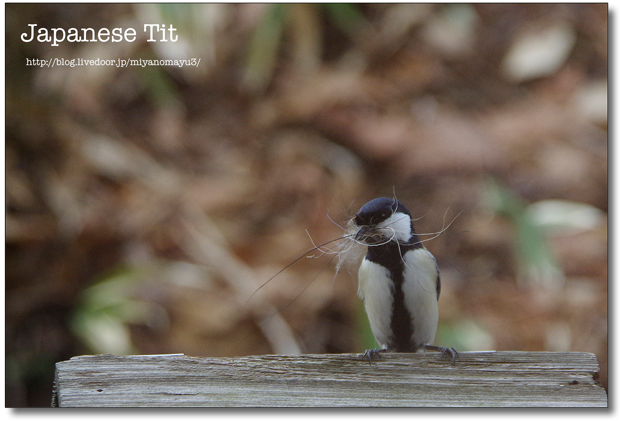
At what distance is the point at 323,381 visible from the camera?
692mm

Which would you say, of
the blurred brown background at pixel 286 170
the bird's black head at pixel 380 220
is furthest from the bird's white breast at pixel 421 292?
Answer: the blurred brown background at pixel 286 170

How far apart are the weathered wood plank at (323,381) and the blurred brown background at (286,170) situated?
2.85ft

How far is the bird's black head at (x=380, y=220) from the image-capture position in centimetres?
61

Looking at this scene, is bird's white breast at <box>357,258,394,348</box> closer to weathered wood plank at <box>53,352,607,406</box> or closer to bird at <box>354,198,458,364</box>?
bird at <box>354,198,458,364</box>

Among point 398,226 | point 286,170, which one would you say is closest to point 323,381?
point 398,226

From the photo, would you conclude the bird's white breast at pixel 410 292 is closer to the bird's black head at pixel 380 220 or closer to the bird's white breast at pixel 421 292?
the bird's white breast at pixel 421 292

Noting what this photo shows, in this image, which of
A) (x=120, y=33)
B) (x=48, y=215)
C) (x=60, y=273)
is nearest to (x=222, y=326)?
(x=60, y=273)

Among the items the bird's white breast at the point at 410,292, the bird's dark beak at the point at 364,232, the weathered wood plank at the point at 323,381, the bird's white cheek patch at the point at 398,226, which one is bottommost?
the weathered wood plank at the point at 323,381

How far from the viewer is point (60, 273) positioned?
1770mm

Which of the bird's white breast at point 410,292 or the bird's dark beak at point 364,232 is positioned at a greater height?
the bird's dark beak at point 364,232

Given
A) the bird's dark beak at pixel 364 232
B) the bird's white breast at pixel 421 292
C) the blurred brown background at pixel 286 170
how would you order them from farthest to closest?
1. the blurred brown background at pixel 286 170
2. the bird's white breast at pixel 421 292
3. the bird's dark beak at pixel 364 232

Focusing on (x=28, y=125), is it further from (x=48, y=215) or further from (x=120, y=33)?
(x=120, y=33)

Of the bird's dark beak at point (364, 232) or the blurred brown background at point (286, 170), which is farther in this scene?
the blurred brown background at point (286, 170)

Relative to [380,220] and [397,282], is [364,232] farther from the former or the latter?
[397,282]
